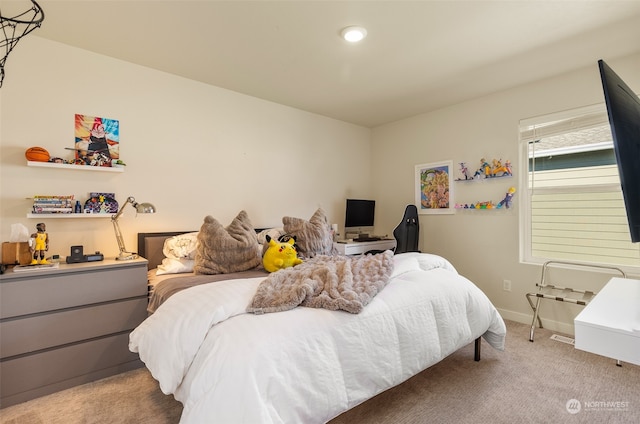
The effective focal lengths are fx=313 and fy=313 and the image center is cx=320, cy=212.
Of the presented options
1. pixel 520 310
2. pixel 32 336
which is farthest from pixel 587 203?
pixel 32 336

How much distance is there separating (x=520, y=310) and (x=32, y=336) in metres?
4.11

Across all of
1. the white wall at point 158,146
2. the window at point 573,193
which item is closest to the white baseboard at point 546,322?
the window at point 573,193

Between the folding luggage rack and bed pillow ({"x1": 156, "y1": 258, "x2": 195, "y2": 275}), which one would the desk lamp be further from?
the folding luggage rack

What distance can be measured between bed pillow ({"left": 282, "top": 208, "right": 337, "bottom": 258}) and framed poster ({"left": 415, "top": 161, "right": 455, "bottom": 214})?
1.57 m

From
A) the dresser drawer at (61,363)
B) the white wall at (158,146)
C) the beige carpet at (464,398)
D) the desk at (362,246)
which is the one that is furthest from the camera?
the desk at (362,246)

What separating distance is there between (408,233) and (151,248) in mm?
2827

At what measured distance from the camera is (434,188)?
3.97 m

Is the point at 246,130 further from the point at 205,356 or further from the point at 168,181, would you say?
the point at 205,356

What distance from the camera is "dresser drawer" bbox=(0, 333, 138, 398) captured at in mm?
1887

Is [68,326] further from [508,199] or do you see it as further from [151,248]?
[508,199]

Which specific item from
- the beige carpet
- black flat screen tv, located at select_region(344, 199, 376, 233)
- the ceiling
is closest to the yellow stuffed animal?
the beige carpet

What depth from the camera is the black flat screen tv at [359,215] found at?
4277mm

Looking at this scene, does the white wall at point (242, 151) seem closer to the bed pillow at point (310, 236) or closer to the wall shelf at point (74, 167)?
the wall shelf at point (74, 167)

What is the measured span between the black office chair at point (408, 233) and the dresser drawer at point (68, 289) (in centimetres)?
279
